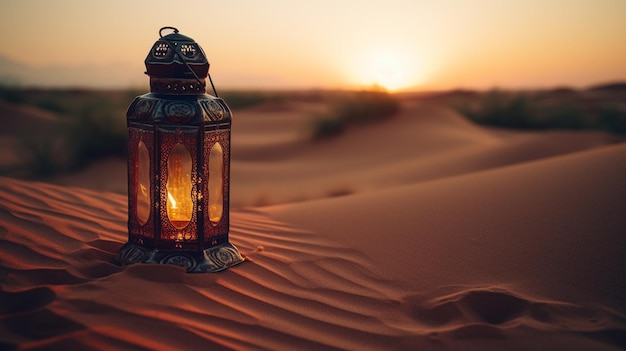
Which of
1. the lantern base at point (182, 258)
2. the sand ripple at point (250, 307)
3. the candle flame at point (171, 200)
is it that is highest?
the candle flame at point (171, 200)

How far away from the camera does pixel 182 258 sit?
375 centimetres

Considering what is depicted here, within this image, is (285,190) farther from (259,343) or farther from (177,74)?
(259,343)

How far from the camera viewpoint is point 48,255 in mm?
3736

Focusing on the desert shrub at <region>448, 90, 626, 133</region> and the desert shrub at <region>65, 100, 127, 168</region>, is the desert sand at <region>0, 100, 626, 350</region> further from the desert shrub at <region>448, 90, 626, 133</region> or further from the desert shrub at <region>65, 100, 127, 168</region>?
the desert shrub at <region>448, 90, 626, 133</region>

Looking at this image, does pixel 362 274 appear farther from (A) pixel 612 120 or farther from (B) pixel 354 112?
(A) pixel 612 120

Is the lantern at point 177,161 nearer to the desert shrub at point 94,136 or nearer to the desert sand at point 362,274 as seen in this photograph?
the desert sand at point 362,274

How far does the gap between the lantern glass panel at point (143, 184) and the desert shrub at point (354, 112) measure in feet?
39.1

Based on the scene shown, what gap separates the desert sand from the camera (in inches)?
118

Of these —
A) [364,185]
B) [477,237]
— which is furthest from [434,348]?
[364,185]

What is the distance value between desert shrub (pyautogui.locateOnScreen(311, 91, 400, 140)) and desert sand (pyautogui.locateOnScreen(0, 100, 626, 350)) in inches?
375

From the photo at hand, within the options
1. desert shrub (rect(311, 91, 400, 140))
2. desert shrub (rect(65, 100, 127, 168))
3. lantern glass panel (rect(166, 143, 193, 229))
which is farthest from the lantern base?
desert shrub (rect(311, 91, 400, 140))

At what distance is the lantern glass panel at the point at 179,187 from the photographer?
3.76m

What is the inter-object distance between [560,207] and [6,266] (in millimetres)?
3977

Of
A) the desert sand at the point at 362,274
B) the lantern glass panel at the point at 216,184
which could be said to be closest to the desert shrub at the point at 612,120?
the desert sand at the point at 362,274
